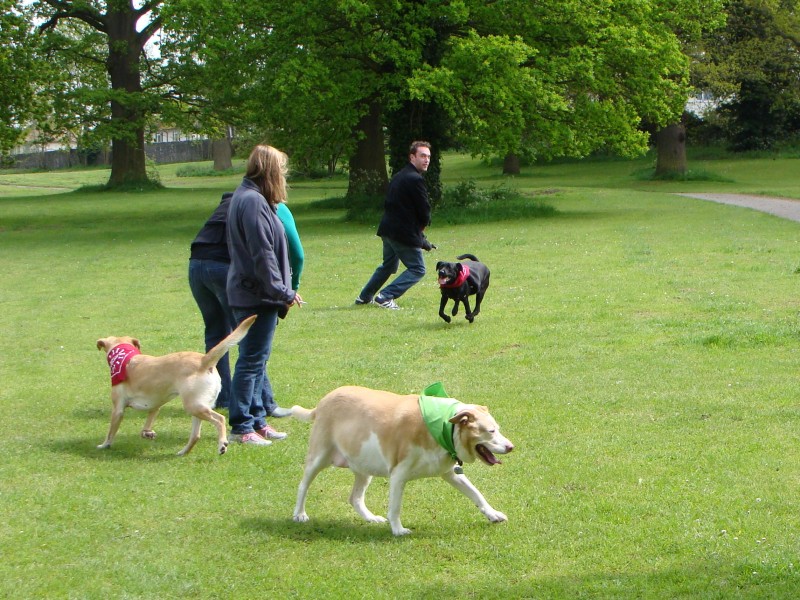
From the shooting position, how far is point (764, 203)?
97.1 feet

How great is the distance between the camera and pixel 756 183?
1553 inches

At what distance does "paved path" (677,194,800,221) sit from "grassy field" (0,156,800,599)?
8987 millimetres

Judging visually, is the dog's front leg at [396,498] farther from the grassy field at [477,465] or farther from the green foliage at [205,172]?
the green foliage at [205,172]

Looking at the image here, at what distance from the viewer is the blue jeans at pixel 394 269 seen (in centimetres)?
1352

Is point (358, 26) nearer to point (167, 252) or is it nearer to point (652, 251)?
point (167, 252)

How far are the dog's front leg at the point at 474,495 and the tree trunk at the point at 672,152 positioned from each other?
1556 inches

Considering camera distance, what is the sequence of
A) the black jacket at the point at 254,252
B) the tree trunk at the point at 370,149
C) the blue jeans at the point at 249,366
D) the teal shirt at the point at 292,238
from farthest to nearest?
1. the tree trunk at the point at 370,149
2. the teal shirt at the point at 292,238
3. the blue jeans at the point at 249,366
4. the black jacket at the point at 254,252

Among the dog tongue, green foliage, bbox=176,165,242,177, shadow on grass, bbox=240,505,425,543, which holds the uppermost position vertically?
the dog tongue

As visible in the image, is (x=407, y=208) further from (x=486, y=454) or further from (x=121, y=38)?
(x=121, y=38)

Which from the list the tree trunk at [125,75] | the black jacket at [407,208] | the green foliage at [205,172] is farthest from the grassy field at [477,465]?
the green foliage at [205,172]

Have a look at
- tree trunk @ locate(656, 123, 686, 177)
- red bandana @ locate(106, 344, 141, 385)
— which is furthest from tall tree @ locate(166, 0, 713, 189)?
red bandana @ locate(106, 344, 141, 385)

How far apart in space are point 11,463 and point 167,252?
15903mm

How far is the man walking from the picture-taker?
1323 cm

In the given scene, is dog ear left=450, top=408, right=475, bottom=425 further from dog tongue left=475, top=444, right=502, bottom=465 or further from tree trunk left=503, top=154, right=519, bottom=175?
tree trunk left=503, top=154, right=519, bottom=175
